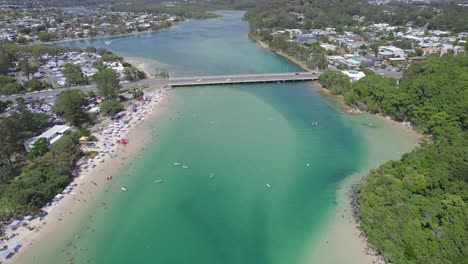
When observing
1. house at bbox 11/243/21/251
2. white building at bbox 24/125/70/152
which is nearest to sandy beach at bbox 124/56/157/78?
white building at bbox 24/125/70/152

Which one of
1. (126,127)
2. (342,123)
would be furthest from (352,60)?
(126,127)

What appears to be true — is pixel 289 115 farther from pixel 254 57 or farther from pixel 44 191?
pixel 254 57

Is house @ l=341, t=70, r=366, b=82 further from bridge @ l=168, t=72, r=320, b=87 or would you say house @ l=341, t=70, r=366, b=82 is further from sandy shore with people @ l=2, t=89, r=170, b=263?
sandy shore with people @ l=2, t=89, r=170, b=263

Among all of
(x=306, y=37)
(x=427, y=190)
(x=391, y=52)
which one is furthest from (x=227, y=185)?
(x=306, y=37)

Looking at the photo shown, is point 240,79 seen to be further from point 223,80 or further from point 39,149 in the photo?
point 39,149

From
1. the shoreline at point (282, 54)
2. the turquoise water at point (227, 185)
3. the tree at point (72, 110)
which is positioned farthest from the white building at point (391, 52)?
the tree at point (72, 110)
